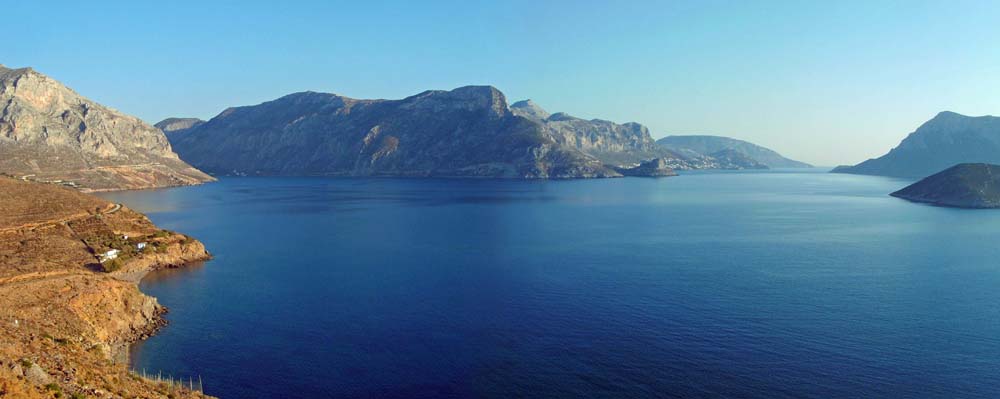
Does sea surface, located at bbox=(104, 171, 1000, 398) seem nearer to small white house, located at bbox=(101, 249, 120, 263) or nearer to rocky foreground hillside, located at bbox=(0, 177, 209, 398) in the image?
rocky foreground hillside, located at bbox=(0, 177, 209, 398)

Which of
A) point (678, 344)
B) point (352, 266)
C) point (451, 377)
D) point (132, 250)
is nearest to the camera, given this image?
point (451, 377)

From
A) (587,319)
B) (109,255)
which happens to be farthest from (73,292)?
(587,319)

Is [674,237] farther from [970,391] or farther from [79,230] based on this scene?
[79,230]

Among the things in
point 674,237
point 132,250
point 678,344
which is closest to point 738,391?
point 678,344

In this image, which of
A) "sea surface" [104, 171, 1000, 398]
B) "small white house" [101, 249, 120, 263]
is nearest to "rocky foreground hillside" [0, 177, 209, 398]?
"small white house" [101, 249, 120, 263]

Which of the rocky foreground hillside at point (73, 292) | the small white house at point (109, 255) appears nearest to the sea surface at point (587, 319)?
the rocky foreground hillside at point (73, 292)

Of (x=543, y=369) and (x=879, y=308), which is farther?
(x=879, y=308)

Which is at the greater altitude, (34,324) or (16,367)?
(16,367)
